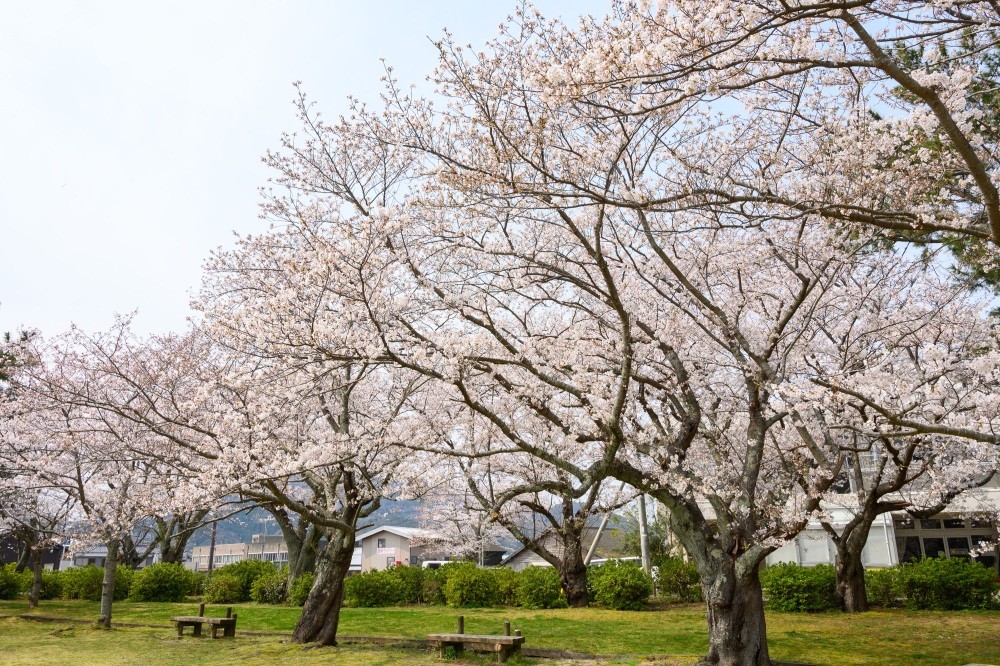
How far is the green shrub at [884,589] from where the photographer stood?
49.9 ft

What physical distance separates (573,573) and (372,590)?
223 inches

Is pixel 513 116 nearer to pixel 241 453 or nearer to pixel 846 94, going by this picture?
pixel 846 94

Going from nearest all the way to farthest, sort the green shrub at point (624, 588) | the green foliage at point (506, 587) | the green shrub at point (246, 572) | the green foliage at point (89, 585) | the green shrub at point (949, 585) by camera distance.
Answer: the green shrub at point (949, 585) < the green shrub at point (624, 588) < the green foliage at point (506, 587) < the green shrub at point (246, 572) < the green foliage at point (89, 585)

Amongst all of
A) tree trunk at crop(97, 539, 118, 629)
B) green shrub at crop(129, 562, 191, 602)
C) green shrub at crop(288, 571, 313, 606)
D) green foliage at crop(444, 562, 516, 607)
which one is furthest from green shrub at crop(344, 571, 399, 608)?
tree trunk at crop(97, 539, 118, 629)

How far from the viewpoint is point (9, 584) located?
2166 centimetres

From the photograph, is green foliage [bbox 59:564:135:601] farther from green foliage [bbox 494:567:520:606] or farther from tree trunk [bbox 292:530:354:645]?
tree trunk [bbox 292:530:354:645]

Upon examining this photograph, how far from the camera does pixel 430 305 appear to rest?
8.64m

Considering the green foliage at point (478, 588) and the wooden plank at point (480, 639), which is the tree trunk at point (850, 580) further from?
the wooden plank at point (480, 639)

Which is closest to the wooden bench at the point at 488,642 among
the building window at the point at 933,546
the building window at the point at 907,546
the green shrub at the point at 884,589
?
the green shrub at the point at 884,589

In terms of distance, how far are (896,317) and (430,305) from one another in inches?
302

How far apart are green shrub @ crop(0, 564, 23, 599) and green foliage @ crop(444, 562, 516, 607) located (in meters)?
15.1

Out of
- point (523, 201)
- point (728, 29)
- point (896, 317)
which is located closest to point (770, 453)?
point (896, 317)

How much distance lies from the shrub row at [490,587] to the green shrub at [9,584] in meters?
11.8

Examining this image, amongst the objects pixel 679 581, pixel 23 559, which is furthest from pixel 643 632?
pixel 23 559
